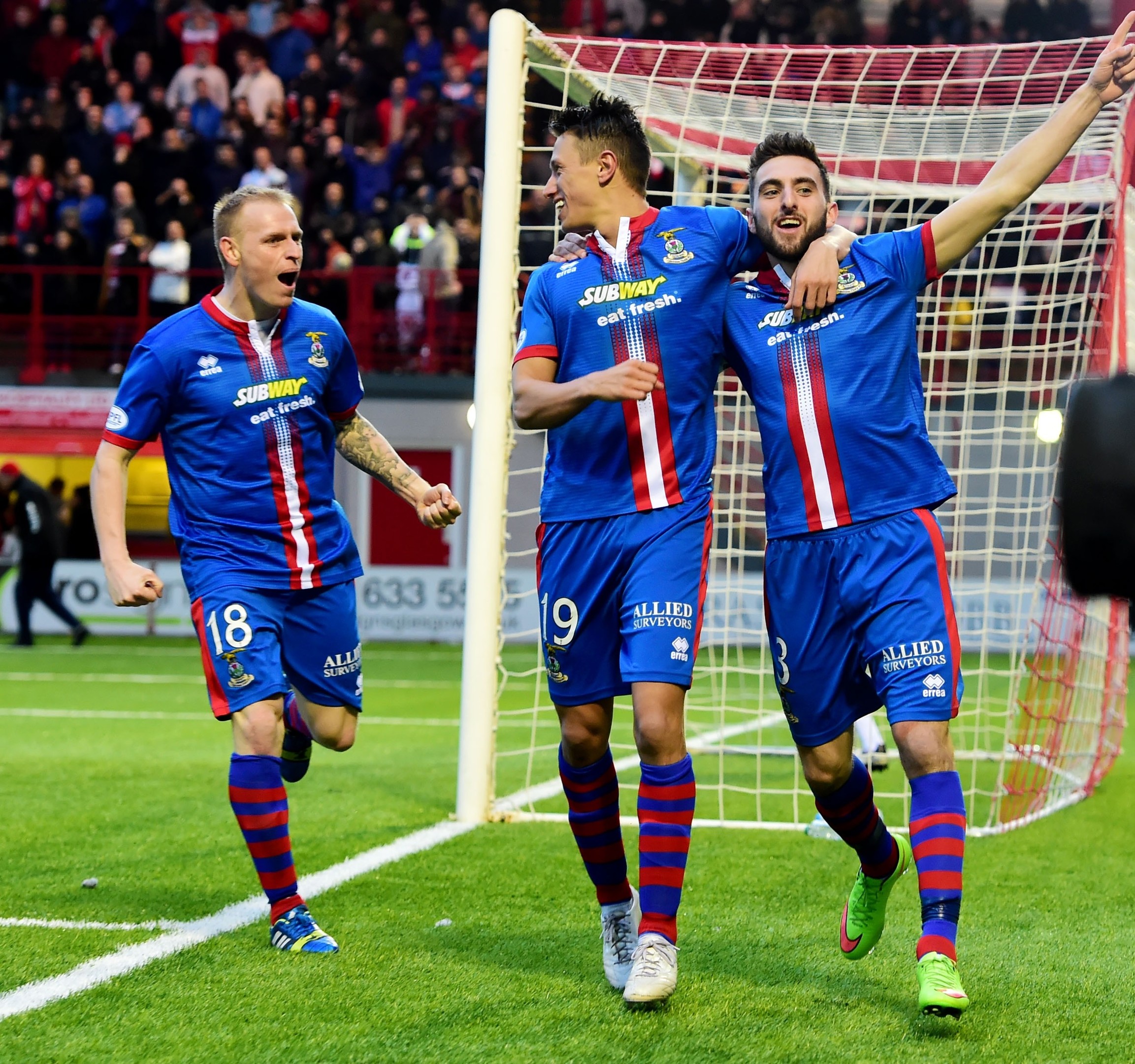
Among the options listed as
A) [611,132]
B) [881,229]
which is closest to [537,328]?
[611,132]

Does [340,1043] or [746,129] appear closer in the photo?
[340,1043]

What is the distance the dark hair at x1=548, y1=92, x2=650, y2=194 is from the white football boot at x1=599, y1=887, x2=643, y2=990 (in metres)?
1.90

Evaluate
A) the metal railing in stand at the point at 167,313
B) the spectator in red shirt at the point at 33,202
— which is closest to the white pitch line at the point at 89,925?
the metal railing in stand at the point at 167,313

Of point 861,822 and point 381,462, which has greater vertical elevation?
point 381,462

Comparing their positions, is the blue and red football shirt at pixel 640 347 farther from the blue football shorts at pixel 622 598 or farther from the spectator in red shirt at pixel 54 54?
the spectator in red shirt at pixel 54 54

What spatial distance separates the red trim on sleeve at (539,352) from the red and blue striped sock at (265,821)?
135 centimetres

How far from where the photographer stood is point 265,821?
4137 mm

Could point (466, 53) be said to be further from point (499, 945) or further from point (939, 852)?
point (939, 852)

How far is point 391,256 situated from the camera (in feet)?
60.8

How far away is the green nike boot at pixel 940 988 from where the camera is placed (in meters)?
3.29

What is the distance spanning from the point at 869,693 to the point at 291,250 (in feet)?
6.72

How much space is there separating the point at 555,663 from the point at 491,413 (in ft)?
8.06

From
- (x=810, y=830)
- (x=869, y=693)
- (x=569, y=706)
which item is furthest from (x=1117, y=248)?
(x=569, y=706)

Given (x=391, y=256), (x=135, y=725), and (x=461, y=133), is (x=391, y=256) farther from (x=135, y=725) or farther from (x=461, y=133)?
(x=135, y=725)
